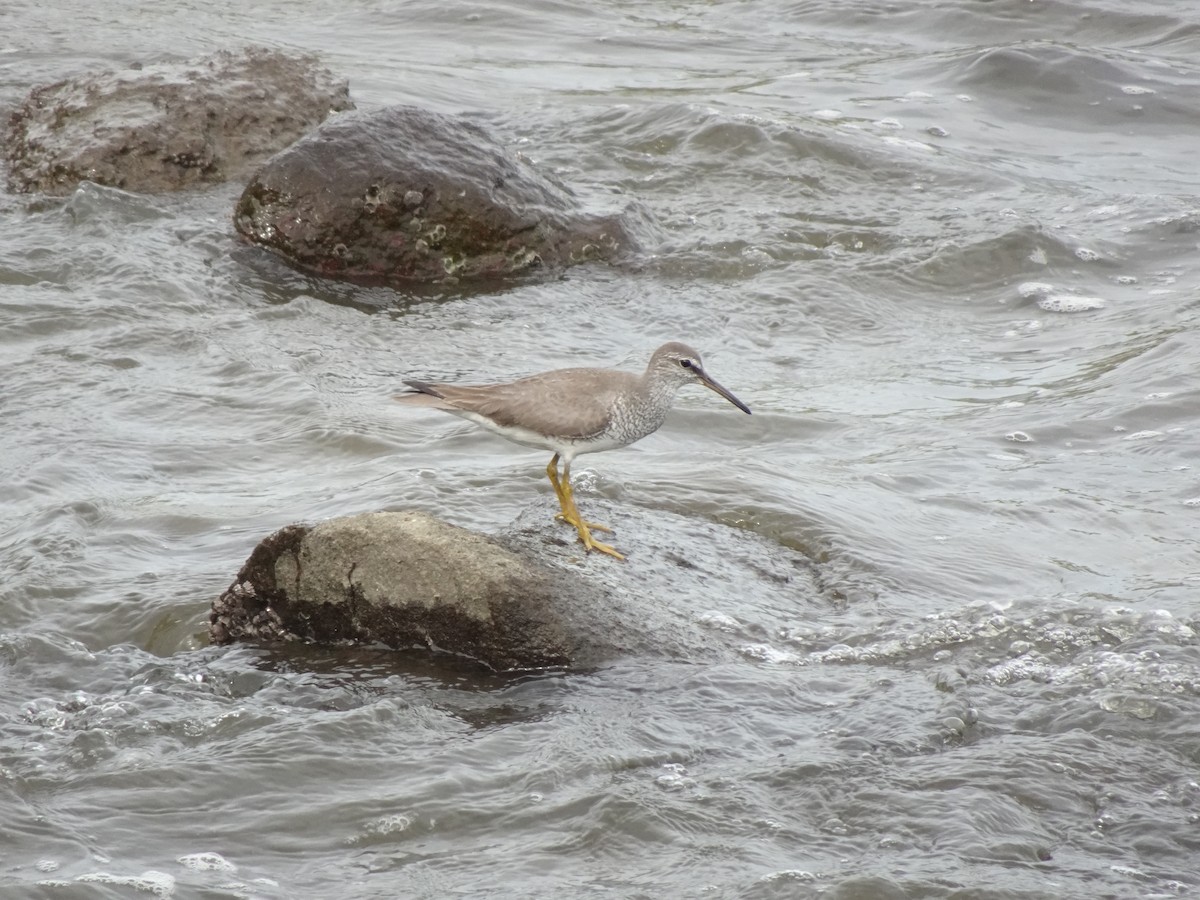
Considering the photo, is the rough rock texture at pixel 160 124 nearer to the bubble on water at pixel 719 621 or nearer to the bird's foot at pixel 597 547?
the bird's foot at pixel 597 547

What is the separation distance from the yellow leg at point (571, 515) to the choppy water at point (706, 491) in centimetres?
25

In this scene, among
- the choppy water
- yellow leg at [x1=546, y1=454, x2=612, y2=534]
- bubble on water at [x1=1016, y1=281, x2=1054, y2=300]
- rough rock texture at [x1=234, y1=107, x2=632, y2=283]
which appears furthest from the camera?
bubble on water at [x1=1016, y1=281, x2=1054, y2=300]

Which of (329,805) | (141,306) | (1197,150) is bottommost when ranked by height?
(329,805)

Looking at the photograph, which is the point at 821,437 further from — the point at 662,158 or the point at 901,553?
the point at 662,158

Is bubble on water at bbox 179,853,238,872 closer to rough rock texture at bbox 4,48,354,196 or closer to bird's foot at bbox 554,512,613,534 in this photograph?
bird's foot at bbox 554,512,613,534

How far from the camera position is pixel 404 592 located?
5379 mm

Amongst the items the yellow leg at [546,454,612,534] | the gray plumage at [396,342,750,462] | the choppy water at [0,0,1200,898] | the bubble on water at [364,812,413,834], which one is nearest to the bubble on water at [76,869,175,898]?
the choppy water at [0,0,1200,898]

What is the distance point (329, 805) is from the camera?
15.4 ft

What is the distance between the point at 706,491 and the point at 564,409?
1.01 metres

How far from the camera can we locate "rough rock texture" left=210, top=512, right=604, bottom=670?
17.5 feet

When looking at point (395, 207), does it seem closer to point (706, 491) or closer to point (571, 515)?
point (706, 491)

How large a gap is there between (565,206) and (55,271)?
331 cm

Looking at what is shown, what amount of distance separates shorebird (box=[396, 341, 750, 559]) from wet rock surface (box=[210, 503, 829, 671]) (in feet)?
2.32

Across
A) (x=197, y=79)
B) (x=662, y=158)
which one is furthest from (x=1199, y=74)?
(x=197, y=79)
